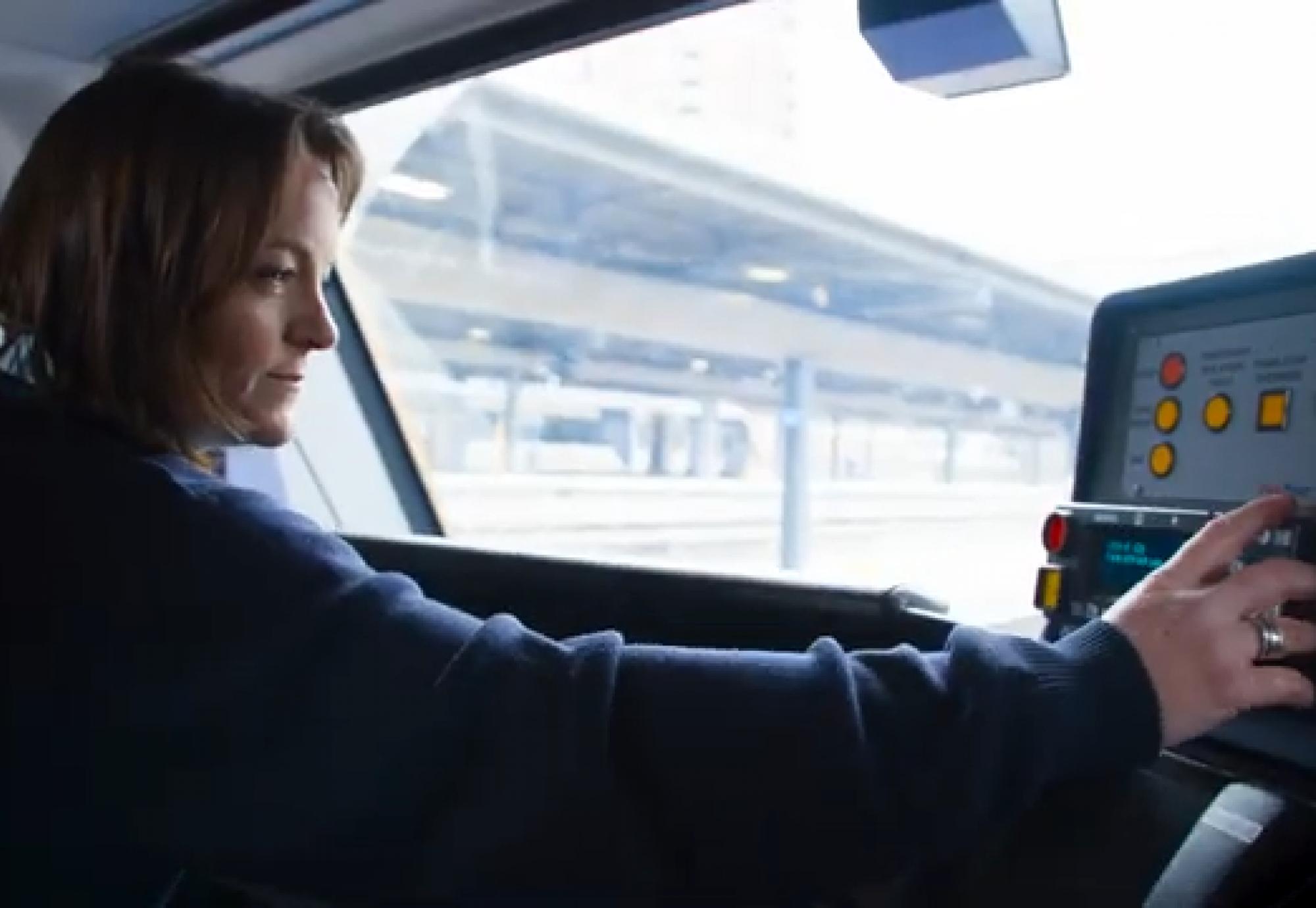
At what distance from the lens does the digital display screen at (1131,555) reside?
2.73ft

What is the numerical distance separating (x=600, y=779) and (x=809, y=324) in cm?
155

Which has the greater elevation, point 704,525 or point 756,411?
point 756,411

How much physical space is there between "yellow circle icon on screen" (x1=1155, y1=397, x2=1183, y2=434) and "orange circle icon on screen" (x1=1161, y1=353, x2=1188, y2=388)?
0.5 inches

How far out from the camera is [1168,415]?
0.91 m

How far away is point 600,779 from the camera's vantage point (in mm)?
704

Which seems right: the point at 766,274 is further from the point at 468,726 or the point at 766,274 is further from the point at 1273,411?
the point at 468,726

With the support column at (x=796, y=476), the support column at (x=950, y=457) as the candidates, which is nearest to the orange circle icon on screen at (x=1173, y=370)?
the support column at (x=950, y=457)

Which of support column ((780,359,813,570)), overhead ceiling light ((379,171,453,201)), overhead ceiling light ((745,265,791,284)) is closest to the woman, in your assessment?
support column ((780,359,813,570))

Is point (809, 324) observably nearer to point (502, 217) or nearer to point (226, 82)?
point (502, 217)

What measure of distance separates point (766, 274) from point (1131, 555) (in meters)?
1.42

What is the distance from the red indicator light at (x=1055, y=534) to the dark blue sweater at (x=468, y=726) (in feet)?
0.66

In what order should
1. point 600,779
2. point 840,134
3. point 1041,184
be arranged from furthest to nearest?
point 840,134, point 1041,184, point 600,779

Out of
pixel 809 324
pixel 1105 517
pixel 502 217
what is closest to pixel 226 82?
pixel 1105 517

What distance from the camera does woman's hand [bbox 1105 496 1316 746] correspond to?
28.0 inches
